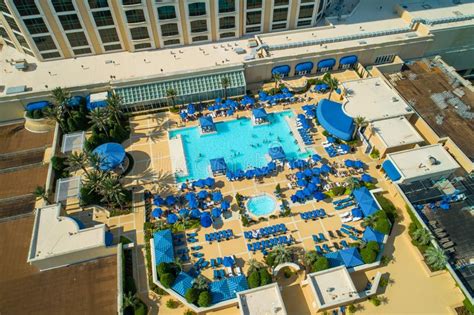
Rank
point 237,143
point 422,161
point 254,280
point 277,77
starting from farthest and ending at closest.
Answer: point 277,77, point 237,143, point 422,161, point 254,280

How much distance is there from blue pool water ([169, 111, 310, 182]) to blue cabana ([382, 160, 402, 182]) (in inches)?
589

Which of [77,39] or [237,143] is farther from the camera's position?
[77,39]

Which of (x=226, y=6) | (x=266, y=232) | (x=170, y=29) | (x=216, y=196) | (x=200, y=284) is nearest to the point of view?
(x=200, y=284)

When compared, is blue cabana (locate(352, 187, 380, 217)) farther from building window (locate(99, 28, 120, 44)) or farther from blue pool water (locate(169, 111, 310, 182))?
building window (locate(99, 28, 120, 44))

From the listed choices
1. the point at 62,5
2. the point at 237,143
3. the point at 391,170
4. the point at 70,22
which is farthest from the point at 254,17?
the point at 391,170

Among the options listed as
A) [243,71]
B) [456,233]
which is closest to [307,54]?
[243,71]

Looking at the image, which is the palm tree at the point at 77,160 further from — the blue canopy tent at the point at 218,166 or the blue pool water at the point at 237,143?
the blue canopy tent at the point at 218,166

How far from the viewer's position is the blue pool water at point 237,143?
69.4 m

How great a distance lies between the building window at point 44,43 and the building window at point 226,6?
39.1 metres

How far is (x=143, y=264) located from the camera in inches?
2203

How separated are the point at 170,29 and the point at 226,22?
1351 cm

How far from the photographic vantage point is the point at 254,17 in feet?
275

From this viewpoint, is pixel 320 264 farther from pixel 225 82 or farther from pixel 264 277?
pixel 225 82

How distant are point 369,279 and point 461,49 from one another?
6933cm
